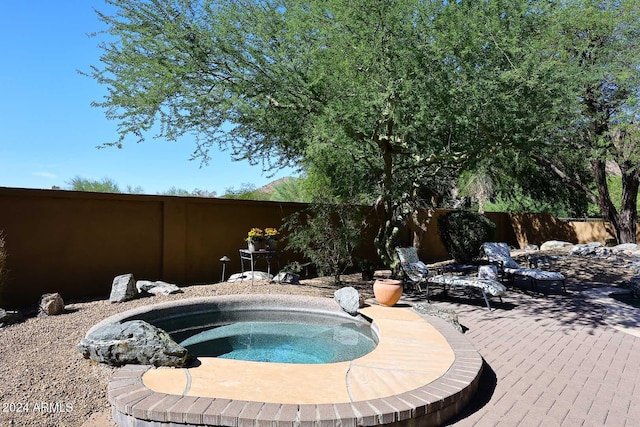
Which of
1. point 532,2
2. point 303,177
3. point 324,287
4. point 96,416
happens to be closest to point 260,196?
point 303,177

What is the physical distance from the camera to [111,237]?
25.7 feet

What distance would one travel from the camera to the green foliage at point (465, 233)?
492 inches

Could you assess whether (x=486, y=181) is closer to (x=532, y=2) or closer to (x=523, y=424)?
(x=532, y=2)

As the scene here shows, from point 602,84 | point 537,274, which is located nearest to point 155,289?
point 537,274

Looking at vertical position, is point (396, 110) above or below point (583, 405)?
above

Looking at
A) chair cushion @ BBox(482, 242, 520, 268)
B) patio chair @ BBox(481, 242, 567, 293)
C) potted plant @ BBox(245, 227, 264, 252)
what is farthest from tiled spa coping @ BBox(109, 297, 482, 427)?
chair cushion @ BBox(482, 242, 520, 268)

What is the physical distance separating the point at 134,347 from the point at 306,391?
1.86 meters

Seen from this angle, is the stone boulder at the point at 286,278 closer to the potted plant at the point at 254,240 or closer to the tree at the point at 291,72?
the potted plant at the point at 254,240

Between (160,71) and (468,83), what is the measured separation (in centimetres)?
549

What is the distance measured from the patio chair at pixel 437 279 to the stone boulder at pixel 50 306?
20.3 feet

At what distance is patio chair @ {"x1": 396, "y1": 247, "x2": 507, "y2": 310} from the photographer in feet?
22.8

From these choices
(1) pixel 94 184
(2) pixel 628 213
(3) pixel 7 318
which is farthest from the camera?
(1) pixel 94 184

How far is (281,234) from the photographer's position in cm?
1040

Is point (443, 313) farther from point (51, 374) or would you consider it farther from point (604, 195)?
point (604, 195)
